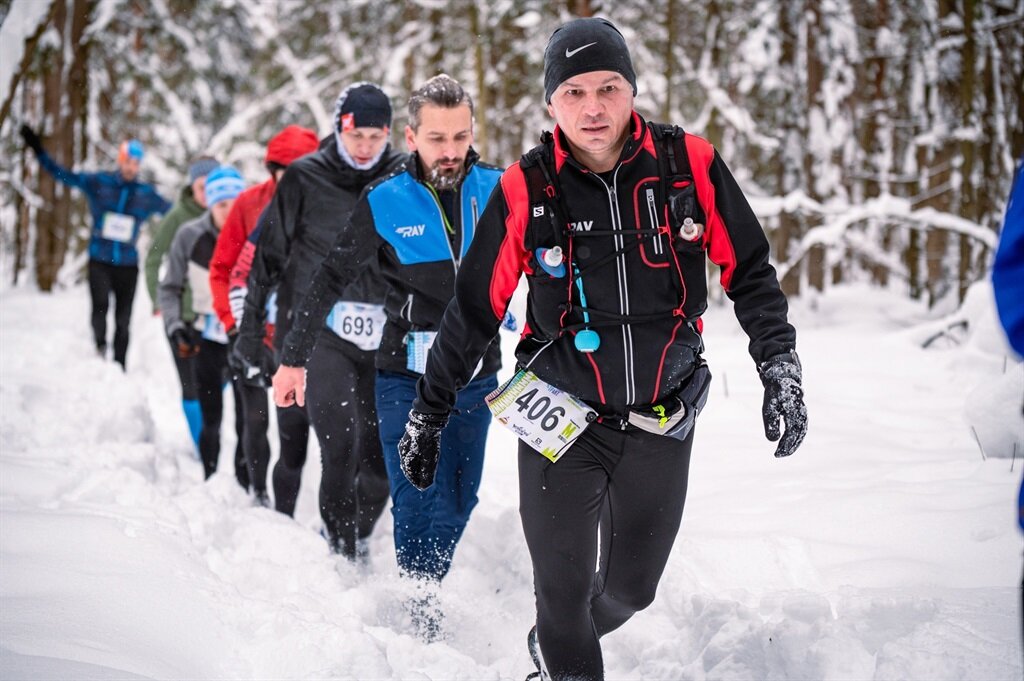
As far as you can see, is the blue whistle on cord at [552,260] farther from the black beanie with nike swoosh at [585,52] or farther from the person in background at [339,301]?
the person in background at [339,301]

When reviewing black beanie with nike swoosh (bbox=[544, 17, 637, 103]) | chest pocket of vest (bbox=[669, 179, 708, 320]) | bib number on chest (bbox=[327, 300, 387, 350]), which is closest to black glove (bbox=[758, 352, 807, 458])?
chest pocket of vest (bbox=[669, 179, 708, 320])

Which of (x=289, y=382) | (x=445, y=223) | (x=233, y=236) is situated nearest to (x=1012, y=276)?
(x=445, y=223)

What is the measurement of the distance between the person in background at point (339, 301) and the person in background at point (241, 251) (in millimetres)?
804

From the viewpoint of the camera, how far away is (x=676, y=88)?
1720 centimetres

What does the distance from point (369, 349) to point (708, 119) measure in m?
11.5

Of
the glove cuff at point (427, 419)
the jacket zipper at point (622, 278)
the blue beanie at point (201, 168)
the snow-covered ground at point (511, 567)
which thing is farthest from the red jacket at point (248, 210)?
the jacket zipper at point (622, 278)

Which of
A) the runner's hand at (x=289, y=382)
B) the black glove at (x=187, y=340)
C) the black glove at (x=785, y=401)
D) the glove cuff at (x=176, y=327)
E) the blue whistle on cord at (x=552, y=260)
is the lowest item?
the black glove at (x=187, y=340)

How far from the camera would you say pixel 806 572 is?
3.80m

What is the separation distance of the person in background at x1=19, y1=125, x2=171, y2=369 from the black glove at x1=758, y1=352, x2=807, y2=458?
845 cm

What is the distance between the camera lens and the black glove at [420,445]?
2.78 m

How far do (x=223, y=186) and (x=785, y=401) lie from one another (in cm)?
501

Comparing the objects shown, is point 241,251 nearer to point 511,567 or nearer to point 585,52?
point 511,567

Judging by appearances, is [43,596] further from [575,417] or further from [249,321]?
[249,321]

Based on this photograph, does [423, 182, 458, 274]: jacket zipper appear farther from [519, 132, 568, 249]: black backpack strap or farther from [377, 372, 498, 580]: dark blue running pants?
[519, 132, 568, 249]: black backpack strap
